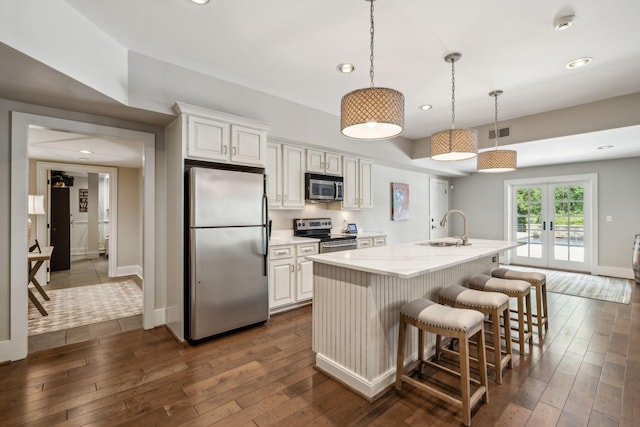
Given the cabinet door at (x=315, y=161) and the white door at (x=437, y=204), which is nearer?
the cabinet door at (x=315, y=161)

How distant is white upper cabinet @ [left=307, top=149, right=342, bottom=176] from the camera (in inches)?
166

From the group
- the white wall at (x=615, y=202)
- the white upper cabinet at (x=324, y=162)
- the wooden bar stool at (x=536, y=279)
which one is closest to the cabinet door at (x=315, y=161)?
the white upper cabinet at (x=324, y=162)

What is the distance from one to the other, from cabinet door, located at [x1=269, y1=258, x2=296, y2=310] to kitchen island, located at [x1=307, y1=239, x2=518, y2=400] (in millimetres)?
1215

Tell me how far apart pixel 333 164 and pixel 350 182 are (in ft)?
1.50

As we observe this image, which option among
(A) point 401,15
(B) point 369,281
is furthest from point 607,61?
(B) point 369,281

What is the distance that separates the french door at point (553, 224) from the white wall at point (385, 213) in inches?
80.8

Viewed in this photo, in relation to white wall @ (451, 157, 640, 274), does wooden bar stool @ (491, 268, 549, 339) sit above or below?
below

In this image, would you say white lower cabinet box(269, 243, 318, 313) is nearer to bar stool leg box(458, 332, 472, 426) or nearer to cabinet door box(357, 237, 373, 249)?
cabinet door box(357, 237, 373, 249)

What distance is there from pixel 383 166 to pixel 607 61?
11.1ft

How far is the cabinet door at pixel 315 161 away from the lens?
4.20 m

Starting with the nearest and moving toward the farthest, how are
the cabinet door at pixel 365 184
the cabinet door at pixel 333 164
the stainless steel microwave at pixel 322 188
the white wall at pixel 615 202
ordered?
the stainless steel microwave at pixel 322 188, the cabinet door at pixel 333 164, the cabinet door at pixel 365 184, the white wall at pixel 615 202

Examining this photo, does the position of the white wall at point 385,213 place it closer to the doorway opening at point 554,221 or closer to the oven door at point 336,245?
the oven door at point 336,245

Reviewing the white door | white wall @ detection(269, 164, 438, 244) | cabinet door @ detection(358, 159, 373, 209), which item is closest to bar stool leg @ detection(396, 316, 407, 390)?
white wall @ detection(269, 164, 438, 244)

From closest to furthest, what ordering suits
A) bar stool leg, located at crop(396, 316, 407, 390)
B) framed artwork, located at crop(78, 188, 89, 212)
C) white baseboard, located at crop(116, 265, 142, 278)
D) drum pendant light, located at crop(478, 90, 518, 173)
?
bar stool leg, located at crop(396, 316, 407, 390), drum pendant light, located at crop(478, 90, 518, 173), white baseboard, located at crop(116, 265, 142, 278), framed artwork, located at crop(78, 188, 89, 212)
